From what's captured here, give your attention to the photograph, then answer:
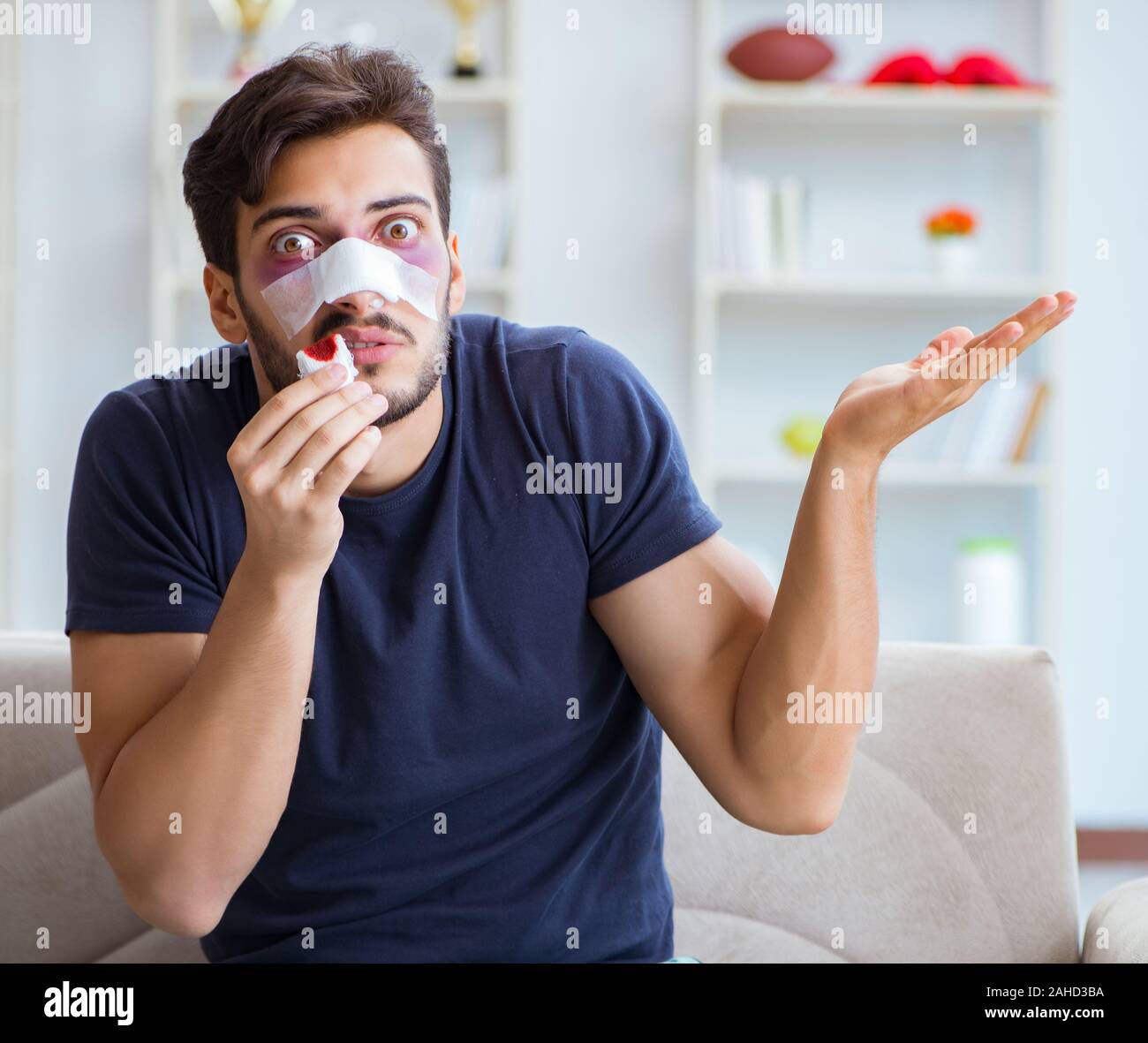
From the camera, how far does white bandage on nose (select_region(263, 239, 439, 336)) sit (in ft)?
3.87

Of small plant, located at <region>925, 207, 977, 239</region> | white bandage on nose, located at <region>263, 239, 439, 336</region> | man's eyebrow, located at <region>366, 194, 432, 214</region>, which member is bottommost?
white bandage on nose, located at <region>263, 239, 439, 336</region>

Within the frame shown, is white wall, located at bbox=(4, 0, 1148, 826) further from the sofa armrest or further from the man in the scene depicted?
the sofa armrest

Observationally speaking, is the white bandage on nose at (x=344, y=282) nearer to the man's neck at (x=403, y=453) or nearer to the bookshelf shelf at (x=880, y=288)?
the man's neck at (x=403, y=453)

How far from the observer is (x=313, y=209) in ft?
3.94

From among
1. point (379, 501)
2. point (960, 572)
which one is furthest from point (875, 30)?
point (379, 501)

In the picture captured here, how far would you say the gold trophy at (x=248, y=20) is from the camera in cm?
328

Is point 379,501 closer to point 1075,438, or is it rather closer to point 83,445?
point 83,445

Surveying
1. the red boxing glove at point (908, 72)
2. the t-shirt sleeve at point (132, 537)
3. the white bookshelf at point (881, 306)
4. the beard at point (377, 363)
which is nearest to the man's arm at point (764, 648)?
the beard at point (377, 363)

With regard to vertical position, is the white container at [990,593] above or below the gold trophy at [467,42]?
below

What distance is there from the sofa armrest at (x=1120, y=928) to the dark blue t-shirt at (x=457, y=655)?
0.41 metres

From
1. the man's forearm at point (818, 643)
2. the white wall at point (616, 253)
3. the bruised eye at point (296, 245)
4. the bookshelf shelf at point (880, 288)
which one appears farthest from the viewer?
the white wall at point (616, 253)

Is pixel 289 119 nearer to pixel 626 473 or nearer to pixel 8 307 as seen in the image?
pixel 626 473

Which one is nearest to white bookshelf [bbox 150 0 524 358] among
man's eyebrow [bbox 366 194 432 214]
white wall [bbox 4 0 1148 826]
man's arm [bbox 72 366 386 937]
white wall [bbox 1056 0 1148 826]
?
white wall [bbox 4 0 1148 826]

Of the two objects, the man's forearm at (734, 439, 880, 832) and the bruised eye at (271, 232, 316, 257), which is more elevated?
the bruised eye at (271, 232, 316, 257)
